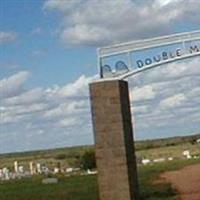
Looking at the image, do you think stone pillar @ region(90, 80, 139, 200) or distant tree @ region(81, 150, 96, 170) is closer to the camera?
stone pillar @ region(90, 80, 139, 200)

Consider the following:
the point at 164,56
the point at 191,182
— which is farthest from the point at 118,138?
the point at 191,182

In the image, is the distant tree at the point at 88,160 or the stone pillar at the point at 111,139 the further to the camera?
the distant tree at the point at 88,160

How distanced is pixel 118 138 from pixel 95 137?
57 centimetres

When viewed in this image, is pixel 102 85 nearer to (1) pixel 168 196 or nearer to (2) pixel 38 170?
(1) pixel 168 196

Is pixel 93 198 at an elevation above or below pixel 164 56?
below

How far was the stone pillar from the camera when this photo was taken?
19.4 m

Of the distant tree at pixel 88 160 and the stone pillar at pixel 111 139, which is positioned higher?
the distant tree at pixel 88 160

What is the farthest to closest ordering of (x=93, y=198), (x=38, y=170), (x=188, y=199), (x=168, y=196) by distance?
(x=38, y=170), (x=93, y=198), (x=168, y=196), (x=188, y=199)

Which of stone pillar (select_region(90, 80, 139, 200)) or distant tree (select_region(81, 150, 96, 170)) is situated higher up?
distant tree (select_region(81, 150, 96, 170))

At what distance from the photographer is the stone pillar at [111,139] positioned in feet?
63.8

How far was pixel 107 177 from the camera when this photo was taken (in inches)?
770

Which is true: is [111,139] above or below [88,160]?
below

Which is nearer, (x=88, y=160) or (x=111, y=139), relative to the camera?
(x=111, y=139)

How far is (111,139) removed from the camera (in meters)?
19.5
